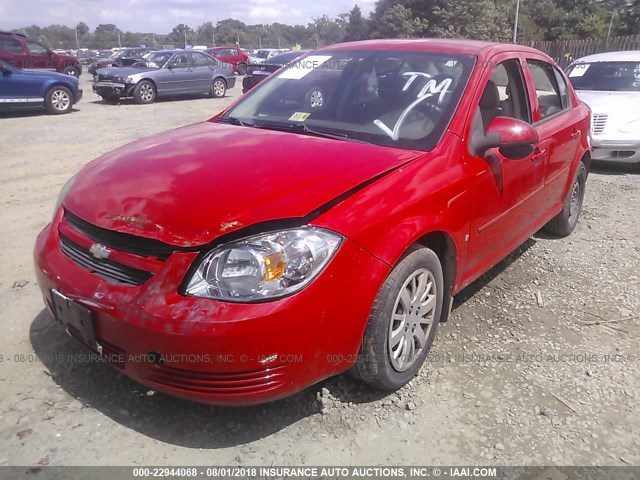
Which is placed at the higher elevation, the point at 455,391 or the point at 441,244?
the point at 441,244

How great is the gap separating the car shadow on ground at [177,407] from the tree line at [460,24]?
4098 centimetres

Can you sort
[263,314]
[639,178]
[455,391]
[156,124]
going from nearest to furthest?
[263,314] < [455,391] < [639,178] < [156,124]

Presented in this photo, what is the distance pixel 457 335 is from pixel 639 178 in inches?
223

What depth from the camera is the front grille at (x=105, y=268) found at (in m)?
2.25

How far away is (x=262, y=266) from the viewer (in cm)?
214

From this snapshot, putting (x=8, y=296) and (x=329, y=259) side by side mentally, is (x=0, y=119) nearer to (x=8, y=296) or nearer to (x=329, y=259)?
(x=8, y=296)

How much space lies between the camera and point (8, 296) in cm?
357

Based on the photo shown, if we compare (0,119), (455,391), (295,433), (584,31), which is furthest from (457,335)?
(584,31)

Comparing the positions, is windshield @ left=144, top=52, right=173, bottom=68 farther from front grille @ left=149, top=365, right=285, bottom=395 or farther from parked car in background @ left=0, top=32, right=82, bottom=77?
front grille @ left=149, top=365, right=285, bottom=395

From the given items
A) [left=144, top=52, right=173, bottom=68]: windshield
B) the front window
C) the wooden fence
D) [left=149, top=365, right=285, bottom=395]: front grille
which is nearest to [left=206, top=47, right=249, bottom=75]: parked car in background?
the front window

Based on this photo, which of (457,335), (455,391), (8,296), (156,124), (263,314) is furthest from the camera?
(156,124)

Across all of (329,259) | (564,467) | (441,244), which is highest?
(329,259)

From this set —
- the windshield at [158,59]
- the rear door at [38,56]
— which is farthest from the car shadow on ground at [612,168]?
the rear door at [38,56]

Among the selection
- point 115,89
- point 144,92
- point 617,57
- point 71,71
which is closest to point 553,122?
point 617,57
